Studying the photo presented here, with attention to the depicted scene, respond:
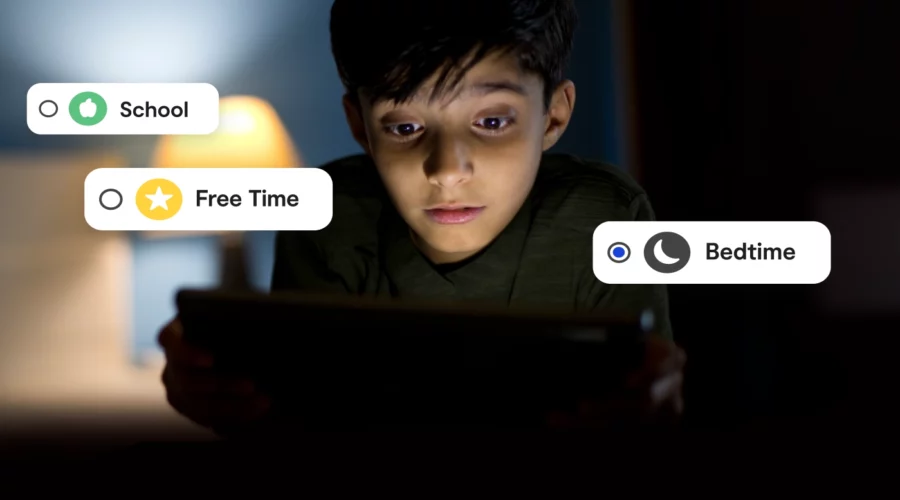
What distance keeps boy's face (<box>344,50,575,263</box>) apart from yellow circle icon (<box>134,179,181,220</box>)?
6.2 inches

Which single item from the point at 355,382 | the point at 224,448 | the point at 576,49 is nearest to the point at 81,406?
the point at 224,448

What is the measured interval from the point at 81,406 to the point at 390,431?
260mm

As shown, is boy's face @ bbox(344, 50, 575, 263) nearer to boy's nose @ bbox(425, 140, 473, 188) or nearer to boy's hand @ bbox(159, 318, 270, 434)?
boy's nose @ bbox(425, 140, 473, 188)

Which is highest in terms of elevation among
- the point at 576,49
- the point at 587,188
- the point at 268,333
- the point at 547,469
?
the point at 576,49

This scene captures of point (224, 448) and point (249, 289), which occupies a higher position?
point (249, 289)

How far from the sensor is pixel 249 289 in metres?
0.75

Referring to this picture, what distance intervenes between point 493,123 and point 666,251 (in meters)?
0.18

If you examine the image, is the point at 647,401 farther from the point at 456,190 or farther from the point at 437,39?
the point at 437,39

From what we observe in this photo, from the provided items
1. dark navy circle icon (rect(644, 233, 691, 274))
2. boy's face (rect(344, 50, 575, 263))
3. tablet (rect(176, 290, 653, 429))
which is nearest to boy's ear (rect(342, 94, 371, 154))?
boy's face (rect(344, 50, 575, 263))

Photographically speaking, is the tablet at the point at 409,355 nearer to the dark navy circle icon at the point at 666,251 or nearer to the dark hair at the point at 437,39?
the dark navy circle icon at the point at 666,251

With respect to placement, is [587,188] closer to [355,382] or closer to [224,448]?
[355,382]

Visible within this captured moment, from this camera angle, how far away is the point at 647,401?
731 millimetres

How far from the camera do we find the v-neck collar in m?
0.76

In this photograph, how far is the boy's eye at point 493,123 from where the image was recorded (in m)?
0.74
